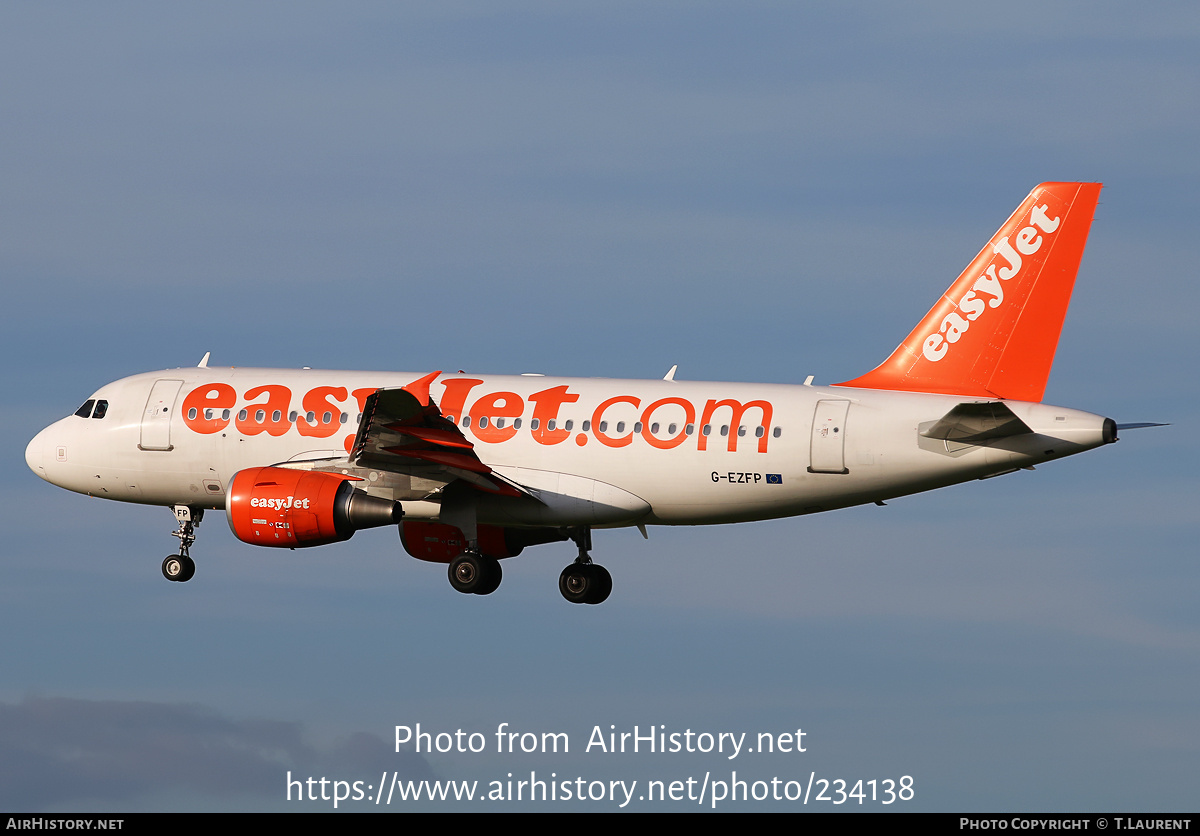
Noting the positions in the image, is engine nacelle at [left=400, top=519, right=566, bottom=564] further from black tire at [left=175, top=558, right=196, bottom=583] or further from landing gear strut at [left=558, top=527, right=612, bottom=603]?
black tire at [left=175, top=558, right=196, bottom=583]

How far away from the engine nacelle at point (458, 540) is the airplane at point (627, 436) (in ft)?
3.82

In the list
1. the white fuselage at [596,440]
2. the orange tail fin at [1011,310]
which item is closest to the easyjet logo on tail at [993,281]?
the orange tail fin at [1011,310]

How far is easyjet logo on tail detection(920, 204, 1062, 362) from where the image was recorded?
42.0m

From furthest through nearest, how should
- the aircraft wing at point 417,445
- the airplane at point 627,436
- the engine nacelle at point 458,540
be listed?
the engine nacelle at point 458,540, the airplane at point 627,436, the aircraft wing at point 417,445

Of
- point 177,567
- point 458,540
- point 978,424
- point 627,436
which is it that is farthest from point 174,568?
point 978,424

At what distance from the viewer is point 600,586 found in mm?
46281

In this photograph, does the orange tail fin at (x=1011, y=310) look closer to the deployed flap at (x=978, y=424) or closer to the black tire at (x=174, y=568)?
the deployed flap at (x=978, y=424)

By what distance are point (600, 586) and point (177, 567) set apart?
1163cm

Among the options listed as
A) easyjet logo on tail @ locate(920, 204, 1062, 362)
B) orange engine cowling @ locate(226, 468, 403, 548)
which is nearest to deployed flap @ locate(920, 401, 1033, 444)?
easyjet logo on tail @ locate(920, 204, 1062, 362)

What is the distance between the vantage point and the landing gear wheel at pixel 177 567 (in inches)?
1861

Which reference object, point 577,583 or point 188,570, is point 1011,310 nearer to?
point 577,583

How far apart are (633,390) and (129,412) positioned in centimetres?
1395

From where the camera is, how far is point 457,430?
4150cm

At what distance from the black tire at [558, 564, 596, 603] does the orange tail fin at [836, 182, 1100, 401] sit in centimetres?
A: 956
